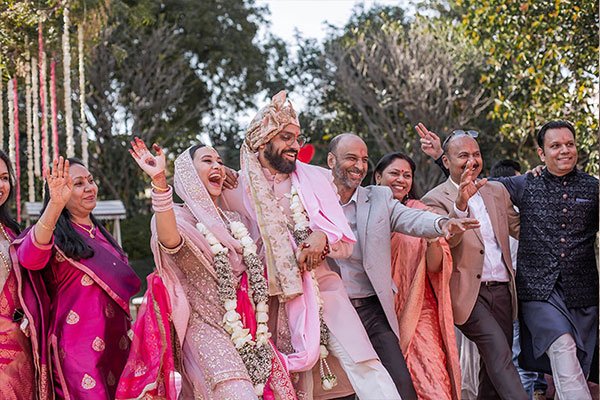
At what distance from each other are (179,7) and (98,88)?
4.10 meters

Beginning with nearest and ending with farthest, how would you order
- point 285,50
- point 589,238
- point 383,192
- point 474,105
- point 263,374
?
point 263,374, point 383,192, point 589,238, point 474,105, point 285,50

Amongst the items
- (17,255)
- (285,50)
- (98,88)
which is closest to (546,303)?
(17,255)

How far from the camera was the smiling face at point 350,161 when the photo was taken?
5.64 metres

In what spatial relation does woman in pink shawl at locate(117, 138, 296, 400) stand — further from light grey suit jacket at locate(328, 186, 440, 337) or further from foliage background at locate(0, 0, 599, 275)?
foliage background at locate(0, 0, 599, 275)

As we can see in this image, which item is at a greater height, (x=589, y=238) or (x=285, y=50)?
(x=285, y=50)

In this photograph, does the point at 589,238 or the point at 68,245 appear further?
the point at 589,238

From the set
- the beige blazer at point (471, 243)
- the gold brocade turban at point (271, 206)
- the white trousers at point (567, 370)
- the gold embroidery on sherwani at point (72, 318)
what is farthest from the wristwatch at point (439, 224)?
the gold embroidery on sherwani at point (72, 318)

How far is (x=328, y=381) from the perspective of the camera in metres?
5.04

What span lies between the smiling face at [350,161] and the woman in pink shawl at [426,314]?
566 mm

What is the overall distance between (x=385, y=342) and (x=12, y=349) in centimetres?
237

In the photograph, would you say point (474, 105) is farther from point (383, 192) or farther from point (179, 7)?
point (383, 192)

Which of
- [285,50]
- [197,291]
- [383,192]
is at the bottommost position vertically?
[197,291]

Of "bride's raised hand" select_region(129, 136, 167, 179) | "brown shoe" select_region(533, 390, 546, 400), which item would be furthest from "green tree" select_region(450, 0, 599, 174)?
"bride's raised hand" select_region(129, 136, 167, 179)

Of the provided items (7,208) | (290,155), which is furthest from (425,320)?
(7,208)
